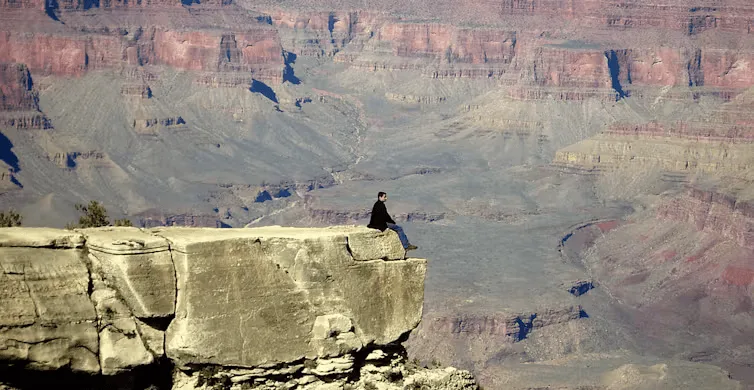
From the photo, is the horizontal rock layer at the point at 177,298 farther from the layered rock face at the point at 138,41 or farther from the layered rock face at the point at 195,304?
the layered rock face at the point at 138,41

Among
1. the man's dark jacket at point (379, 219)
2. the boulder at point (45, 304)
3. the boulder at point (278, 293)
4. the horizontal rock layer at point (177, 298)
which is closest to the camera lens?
the boulder at point (45, 304)

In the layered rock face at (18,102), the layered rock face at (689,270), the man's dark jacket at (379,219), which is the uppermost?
the man's dark jacket at (379,219)

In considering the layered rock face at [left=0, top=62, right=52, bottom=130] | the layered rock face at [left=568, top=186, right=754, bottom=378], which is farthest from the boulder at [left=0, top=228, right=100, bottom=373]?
the layered rock face at [left=0, top=62, right=52, bottom=130]

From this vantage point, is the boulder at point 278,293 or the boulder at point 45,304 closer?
the boulder at point 45,304

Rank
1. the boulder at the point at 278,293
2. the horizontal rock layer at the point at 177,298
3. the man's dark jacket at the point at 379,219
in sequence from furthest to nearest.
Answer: the man's dark jacket at the point at 379,219
the boulder at the point at 278,293
the horizontal rock layer at the point at 177,298

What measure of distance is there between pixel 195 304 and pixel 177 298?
0.19 metres

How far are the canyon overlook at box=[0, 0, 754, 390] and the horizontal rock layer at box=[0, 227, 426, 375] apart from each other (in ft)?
0.08

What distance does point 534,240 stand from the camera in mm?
113250

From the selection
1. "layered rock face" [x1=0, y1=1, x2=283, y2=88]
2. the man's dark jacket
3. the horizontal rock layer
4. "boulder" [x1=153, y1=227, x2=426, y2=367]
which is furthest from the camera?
"layered rock face" [x1=0, y1=1, x2=283, y2=88]

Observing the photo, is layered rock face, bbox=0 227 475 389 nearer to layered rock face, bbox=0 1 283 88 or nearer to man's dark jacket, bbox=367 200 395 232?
man's dark jacket, bbox=367 200 395 232

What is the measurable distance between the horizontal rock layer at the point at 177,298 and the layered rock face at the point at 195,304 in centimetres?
1

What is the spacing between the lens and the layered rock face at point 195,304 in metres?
13.7

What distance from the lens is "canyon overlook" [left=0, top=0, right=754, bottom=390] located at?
46.9 ft

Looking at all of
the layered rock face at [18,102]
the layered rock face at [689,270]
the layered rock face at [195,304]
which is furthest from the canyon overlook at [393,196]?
the layered rock face at [18,102]
